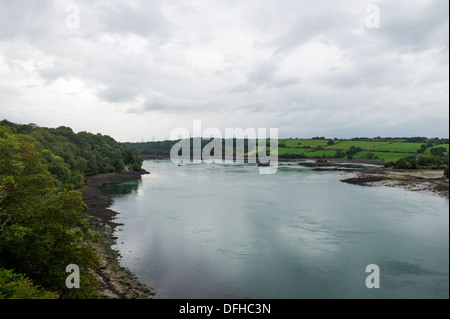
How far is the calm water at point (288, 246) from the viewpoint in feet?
52.0

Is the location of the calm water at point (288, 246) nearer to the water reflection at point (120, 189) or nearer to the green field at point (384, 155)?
the water reflection at point (120, 189)

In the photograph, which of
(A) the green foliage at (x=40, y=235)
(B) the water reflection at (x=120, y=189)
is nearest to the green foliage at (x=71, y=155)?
(B) the water reflection at (x=120, y=189)

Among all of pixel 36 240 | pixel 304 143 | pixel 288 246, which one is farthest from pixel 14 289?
pixel 304 143

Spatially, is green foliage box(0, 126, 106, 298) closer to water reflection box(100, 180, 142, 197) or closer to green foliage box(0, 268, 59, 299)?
green foliage box(0, 268, 59, 299)

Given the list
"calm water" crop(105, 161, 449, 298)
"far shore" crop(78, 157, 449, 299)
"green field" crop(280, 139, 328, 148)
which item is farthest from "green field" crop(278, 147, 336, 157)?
"calm water" crop(105, 161, 449, 298)

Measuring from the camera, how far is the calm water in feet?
52.0

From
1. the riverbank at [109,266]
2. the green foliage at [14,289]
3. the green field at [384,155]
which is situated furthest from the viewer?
the green field at [384,155]

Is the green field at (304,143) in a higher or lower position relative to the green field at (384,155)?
higher

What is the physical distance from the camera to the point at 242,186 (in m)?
54.2

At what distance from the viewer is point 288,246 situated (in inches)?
870

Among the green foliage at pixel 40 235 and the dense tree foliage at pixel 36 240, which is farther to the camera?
the green foliage at pixel 40 235

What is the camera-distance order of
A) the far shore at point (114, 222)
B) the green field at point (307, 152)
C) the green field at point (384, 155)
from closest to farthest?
the far shore at point (114, 222) → the green field at point (384, 155) → the green field at point (307, 152)

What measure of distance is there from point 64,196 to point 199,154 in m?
130
